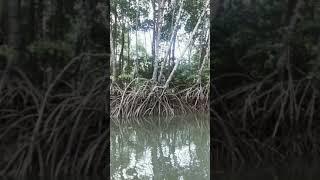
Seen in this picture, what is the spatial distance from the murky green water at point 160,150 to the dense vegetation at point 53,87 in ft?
1.68

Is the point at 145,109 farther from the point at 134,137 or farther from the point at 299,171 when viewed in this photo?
the point at 299,171

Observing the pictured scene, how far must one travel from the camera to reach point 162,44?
6.36 meters

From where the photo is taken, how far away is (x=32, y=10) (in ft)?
4.83

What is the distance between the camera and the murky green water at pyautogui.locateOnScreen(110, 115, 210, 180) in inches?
82.1

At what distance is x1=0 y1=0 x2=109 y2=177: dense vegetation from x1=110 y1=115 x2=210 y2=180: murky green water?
511mm

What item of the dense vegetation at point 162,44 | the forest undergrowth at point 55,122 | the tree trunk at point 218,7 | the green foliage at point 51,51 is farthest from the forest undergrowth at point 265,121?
the dense vegetation at point 162,44

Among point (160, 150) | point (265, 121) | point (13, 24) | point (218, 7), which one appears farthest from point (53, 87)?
point (160, 150)

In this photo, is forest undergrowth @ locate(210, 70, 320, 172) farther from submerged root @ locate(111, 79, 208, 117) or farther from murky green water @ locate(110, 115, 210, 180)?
submerged root @ locate(111, 79, 208, 117)

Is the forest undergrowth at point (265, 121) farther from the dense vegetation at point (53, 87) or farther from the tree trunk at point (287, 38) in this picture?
the dense vegetation at point (53, 87)

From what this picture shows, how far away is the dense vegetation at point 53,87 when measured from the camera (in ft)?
4.78

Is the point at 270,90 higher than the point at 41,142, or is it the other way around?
the point at 270,90

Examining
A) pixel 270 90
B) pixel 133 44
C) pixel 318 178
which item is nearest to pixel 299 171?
pixel 318 178

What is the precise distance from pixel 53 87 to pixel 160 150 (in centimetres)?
135

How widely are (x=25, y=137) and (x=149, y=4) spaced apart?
5186 millimetres
